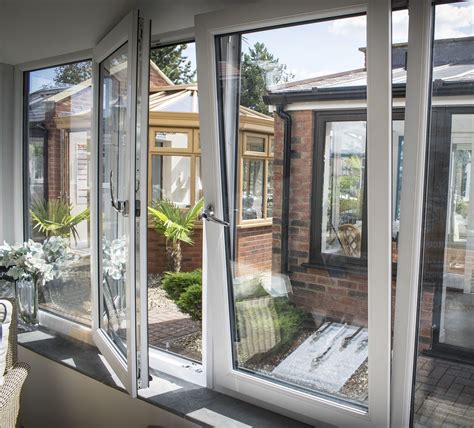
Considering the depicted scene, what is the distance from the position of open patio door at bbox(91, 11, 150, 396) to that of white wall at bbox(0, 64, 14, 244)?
3.89 feet

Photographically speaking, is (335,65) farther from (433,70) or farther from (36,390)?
(36,390)

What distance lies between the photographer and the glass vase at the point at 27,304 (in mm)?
3496

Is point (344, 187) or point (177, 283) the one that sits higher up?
point (344, 187)

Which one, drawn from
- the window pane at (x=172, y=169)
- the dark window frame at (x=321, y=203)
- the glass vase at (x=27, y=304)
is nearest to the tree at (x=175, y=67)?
the window pane at (x=172, y=169)

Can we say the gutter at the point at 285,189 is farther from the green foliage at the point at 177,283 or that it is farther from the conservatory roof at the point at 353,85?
the green foliage at the point at 177,283

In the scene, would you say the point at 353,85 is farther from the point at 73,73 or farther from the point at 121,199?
the point at 73,73

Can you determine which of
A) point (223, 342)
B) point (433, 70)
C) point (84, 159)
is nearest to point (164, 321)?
point (84, 159)

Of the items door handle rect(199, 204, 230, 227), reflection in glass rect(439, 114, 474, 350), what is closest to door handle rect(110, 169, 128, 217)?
door handle rect(199, 204, 230, 227)

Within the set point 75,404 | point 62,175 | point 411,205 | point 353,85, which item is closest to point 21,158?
point 62,175

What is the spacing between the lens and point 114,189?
275 centimetres

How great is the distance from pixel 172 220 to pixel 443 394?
17.1ft

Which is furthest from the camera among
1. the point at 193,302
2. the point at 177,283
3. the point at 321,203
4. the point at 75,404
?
the point at 177,283

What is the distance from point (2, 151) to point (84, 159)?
2.94 feet

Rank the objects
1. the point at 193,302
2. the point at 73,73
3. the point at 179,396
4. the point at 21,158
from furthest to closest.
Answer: the point at 193,302 → the point at 21,158 → the point at 73,73 → the point at 179,396
